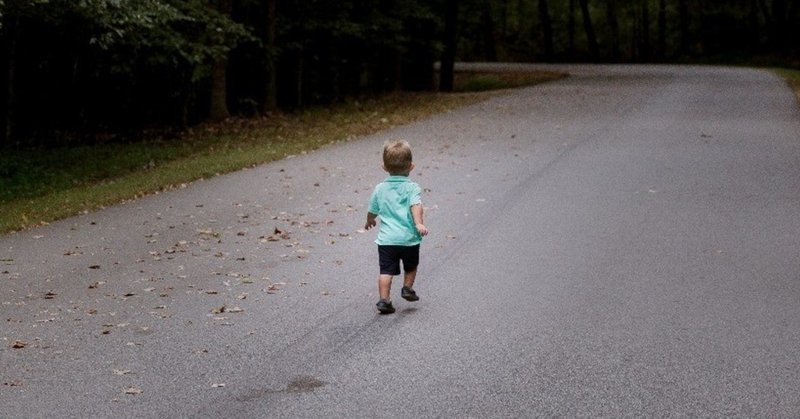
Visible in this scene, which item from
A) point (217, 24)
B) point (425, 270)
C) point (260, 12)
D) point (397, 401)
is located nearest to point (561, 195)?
point (425, 270)

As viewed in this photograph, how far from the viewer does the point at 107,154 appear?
22.3 metres

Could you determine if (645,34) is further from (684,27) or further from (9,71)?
(9,71)

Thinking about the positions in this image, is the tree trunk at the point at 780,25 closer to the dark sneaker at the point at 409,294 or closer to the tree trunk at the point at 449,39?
the tree trunk at the point at 449,39

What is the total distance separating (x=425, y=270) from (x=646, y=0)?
68139 mm

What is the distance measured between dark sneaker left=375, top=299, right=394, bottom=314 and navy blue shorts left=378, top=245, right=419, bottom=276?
0.78 ft

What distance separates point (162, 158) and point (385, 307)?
14382 mm

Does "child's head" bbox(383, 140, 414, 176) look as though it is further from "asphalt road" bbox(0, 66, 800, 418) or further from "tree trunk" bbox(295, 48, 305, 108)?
"tree trunk" bbox(295, 48, 305, 108)

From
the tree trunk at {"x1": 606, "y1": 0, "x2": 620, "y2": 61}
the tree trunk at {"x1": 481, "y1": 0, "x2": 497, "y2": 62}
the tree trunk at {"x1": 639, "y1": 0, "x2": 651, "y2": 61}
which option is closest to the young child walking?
the tree trunk at {"x1": 606, "y1": 0, "x2": 620, "y2": 61}

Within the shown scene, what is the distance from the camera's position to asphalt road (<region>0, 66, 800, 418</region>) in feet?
18.8

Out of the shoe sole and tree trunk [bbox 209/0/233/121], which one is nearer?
the shoe sole

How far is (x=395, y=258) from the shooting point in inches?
306

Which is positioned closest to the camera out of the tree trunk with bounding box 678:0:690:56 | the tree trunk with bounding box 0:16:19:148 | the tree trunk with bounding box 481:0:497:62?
the tree trunk with bounding box 0:16:19:148

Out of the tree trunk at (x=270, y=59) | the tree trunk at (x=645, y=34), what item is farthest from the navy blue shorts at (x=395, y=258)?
the tree trunk at (x=645, y=34)

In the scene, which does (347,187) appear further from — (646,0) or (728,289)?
(646,0)
